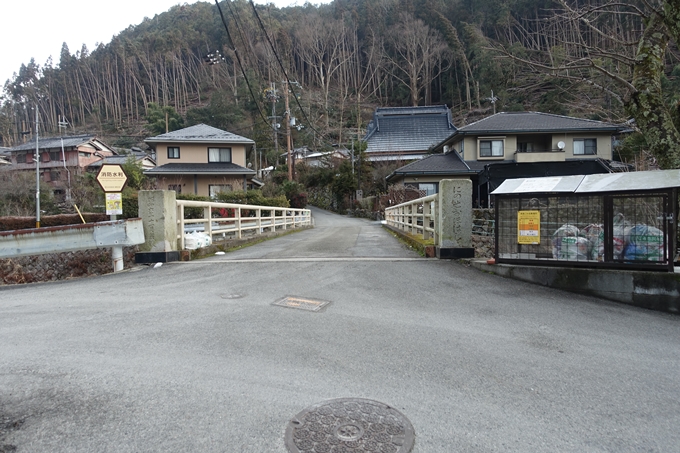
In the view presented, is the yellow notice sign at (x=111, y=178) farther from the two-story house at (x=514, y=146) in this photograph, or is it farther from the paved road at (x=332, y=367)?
the two-story house at (x=514, y=146)

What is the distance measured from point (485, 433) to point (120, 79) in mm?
99406

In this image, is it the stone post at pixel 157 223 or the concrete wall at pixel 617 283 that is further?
the stone post at pixel 157 223

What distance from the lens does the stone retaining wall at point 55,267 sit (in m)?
10.6

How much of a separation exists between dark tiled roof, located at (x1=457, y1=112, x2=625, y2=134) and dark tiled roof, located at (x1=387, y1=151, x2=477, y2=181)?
2556 mm

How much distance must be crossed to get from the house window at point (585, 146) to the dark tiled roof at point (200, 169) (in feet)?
78.7


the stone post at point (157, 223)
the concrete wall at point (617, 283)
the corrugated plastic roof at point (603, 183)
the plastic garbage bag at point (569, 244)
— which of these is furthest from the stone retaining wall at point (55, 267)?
the plastic garbage bag at point (569, 244)

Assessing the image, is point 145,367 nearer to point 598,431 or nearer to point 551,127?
point 598,431

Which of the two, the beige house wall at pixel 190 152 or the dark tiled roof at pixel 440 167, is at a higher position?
the beige house wall at pixel 190 152

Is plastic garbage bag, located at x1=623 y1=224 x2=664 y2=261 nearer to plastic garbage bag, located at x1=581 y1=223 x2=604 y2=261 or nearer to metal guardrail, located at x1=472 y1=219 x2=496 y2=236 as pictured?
plastic garbage bag, located at x1=581 y1=223 x2=604 y2=261

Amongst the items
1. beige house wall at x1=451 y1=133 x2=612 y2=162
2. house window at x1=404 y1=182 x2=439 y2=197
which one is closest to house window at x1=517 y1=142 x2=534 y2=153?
beige house wall at x1=451 y1=133 x2=612 y2=162

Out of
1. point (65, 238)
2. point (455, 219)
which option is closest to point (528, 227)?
point (455, 219)

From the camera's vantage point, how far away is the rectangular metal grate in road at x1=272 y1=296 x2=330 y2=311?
15.6 ft

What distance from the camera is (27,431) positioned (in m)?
2.29

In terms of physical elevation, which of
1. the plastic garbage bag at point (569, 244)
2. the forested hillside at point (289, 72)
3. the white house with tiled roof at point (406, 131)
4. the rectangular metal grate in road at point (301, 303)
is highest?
the forested hillside at point (289, 72)
